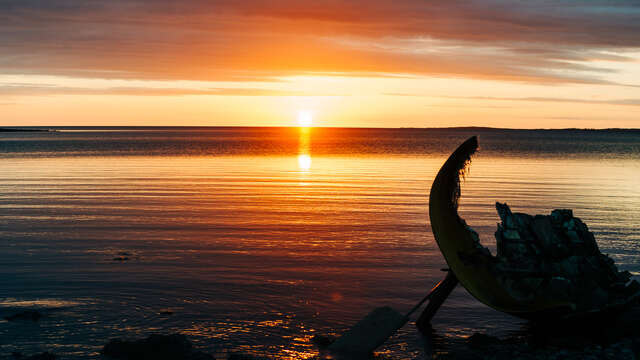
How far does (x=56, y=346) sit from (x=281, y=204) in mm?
21327

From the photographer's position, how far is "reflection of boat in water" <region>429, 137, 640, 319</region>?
1323 cm

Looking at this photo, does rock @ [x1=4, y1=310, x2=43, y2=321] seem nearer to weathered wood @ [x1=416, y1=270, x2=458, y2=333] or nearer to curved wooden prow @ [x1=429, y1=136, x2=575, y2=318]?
weathered wood @ [x1=416, y1=270, x2=458, y2=333]

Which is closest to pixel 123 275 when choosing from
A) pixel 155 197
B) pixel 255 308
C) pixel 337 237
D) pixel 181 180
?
pixel 255 308

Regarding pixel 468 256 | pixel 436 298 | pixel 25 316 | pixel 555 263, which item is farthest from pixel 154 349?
pixel 555 263

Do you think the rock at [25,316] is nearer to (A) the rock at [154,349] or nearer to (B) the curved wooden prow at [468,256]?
(A) the rock at [154,349]

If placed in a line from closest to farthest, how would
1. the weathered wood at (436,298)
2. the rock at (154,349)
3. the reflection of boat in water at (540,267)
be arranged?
the rock at (154,349)
the reflection of boat in water at (540,267)
the weathered wood at (436,298)

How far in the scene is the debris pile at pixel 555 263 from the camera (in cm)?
1333

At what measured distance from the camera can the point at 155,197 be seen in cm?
3566

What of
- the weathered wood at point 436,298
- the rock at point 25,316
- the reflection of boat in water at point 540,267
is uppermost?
the reflection of boat in water at point 540,267

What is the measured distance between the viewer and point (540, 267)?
45.1ft

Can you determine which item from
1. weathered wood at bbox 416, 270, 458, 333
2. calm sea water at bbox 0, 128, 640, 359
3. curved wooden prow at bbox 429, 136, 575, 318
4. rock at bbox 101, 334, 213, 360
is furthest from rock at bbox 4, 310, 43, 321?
curved wooden prow at bbox 429, 136, 575, 318

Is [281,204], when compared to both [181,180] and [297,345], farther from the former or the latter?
[297,345]

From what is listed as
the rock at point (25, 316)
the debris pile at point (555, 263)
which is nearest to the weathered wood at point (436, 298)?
the debris pile at point (555, 263)

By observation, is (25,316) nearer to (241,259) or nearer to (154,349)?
(154,349)
